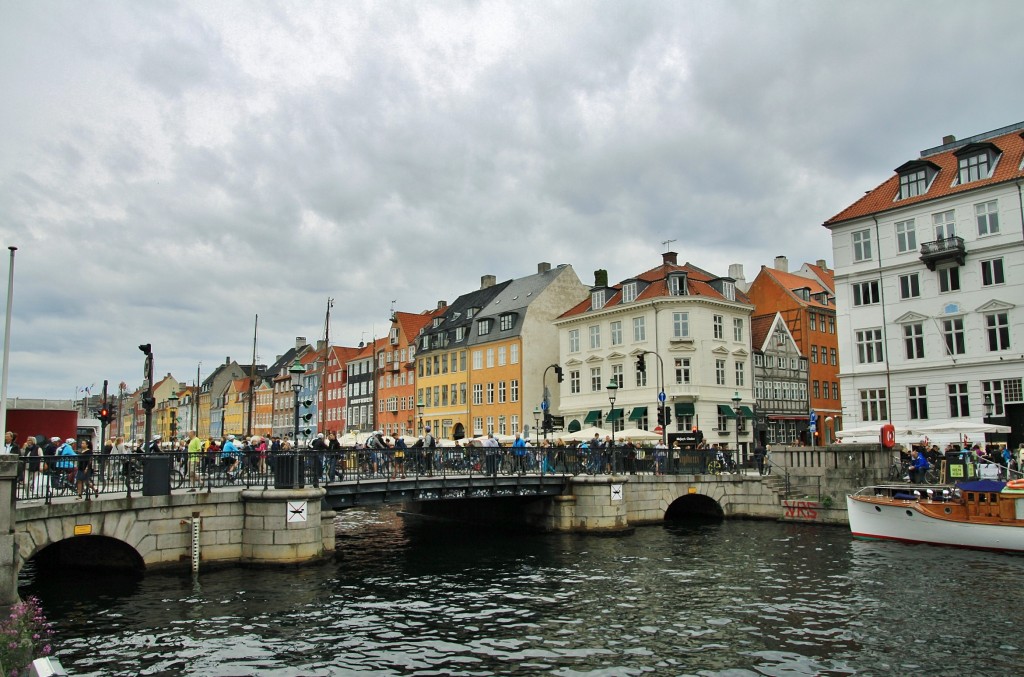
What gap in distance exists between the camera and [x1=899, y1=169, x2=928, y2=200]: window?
41.2 meters

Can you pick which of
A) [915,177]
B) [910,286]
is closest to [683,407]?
[910,286]

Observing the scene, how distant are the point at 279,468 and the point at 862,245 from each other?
34.7m

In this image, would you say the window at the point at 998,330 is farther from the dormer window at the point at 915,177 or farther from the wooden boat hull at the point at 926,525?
the wooden boat hull at the point at 926,525

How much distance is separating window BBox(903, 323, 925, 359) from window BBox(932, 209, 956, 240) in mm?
4638

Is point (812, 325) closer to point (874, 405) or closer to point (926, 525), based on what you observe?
point (874, 405)

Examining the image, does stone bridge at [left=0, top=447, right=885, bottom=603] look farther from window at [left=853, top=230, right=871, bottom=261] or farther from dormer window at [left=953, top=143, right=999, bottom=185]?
dormer window at [left=953, top=143, right=999, bottom=185]

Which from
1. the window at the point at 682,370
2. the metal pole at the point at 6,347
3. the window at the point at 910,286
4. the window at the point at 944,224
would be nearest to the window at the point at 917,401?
the window at the point at 910,286

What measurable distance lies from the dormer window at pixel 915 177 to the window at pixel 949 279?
4323 mm

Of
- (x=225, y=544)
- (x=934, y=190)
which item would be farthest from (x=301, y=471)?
(x=934, y=190)

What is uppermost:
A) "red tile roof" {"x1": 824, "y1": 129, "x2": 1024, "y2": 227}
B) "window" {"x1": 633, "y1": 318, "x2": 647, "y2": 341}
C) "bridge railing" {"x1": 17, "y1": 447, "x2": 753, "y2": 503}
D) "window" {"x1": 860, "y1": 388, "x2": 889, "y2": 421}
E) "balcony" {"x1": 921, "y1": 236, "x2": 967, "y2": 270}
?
"red tile roof" {"x1": 824, "y1": 129, "x2": 1024, "y2": 227}

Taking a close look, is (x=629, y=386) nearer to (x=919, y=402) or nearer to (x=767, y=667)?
(x=919, y=402)

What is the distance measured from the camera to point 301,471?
21.2 meters

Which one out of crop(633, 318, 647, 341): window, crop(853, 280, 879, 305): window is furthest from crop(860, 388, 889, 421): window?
crop(633, 318, 647, 341): window

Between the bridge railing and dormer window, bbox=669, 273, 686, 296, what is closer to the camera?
the bridge railing
